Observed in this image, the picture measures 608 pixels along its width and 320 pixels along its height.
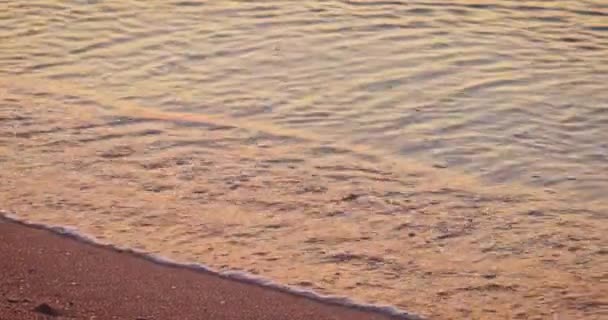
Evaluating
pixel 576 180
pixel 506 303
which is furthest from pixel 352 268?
pixel 576 180

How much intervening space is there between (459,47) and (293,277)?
3.37 meters

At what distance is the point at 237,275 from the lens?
5812 mm

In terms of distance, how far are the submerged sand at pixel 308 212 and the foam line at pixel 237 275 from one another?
0.05m

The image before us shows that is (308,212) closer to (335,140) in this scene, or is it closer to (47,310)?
(335,140)

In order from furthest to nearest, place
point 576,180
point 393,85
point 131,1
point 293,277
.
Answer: point 131,1
point 393,85
point 576,180
point 293,277

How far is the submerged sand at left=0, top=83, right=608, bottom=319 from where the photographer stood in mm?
5770

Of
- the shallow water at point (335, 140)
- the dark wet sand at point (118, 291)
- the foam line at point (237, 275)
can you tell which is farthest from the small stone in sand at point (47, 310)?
the shallow water at point (335, 140)

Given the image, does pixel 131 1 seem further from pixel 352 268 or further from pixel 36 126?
pixel 352 268

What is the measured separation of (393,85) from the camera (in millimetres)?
8141

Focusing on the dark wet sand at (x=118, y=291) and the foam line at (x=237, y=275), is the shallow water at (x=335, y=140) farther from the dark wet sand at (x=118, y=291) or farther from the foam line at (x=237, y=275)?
the dark wet sand at (x=118, y=291)

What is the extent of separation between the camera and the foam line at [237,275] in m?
5.53

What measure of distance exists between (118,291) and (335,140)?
2.16 metres

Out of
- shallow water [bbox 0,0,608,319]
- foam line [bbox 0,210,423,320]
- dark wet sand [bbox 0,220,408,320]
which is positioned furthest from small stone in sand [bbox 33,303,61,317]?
shallow water [bbox 0,0,608,319]

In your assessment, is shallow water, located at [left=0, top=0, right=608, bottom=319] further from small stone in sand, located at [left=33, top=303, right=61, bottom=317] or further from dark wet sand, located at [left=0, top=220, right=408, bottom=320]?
small stone in sand, located at [left=33, top=303, right=61, bottom=317]
